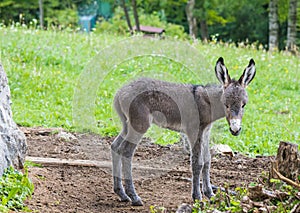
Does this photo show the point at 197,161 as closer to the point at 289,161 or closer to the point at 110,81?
the point at 289,161

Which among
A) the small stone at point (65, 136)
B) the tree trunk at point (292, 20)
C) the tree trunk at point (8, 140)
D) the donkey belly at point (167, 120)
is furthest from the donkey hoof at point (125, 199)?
the tree trunk at point (292, 20)

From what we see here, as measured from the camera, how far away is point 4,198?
5773 millimetres

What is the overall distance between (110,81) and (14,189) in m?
7.56

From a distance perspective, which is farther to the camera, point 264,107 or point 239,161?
point 264,107

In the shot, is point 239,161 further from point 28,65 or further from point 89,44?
point 89,44

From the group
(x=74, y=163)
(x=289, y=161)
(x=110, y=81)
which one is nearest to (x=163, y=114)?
(x=289, y=161)

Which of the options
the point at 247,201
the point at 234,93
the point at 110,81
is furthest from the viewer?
the point at 110,81

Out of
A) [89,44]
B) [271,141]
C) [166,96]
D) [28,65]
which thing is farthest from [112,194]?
[89,44]

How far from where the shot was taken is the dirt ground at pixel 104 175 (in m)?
6.65

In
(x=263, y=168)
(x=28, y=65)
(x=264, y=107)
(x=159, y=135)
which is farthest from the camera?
(x=28, y=65)

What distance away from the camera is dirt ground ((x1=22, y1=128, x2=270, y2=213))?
665cm

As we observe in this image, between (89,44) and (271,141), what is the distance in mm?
8774

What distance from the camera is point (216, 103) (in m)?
6.95

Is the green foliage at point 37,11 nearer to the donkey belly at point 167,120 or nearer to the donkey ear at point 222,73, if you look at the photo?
the donkey belly at point 167,120
